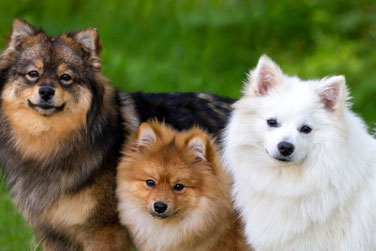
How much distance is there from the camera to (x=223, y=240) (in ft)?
15.4

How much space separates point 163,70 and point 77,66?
440 centimetres

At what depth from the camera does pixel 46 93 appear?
4.43 m

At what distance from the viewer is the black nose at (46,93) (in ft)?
14.5

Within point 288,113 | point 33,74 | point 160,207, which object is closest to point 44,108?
point 33,74

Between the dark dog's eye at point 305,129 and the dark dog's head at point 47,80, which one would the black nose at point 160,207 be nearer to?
the dark dog's head at point 47,80

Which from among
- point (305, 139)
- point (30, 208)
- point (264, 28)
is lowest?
point (30, 208)

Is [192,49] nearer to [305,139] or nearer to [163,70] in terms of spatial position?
[163,70]

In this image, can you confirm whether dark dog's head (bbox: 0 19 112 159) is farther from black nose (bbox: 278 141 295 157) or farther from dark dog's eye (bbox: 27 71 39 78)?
black nose (bbox: 278 141 295 157)

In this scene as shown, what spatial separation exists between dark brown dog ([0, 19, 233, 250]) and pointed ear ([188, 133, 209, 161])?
0.62m

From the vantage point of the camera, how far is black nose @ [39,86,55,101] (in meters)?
4.42

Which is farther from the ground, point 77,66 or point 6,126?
point 77,66

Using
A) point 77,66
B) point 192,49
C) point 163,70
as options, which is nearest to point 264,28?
point 192,49

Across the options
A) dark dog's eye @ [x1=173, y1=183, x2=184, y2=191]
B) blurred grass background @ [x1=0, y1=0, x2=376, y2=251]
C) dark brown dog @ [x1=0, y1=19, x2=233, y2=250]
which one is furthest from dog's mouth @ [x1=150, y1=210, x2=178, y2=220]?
blurred grass background @ [x1=0, y1=0, x2=376, y2=251]

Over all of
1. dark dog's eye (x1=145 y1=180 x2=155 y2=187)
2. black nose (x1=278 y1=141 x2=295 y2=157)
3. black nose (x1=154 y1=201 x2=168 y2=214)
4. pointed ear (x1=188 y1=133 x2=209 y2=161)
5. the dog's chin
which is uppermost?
black nose (x1=278 y1=141 x2=295 y2=157)
